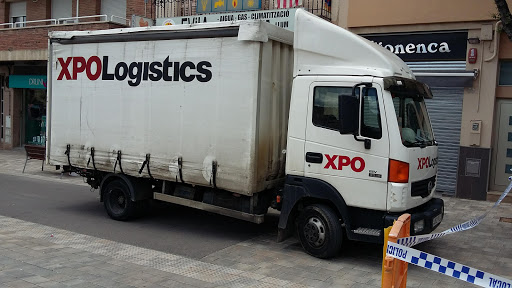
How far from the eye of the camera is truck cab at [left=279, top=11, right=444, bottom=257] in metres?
5.71

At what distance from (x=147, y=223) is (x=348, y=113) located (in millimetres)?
4289

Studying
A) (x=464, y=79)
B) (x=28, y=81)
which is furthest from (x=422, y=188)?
(x=28, y=81)

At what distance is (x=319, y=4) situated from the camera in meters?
12.4

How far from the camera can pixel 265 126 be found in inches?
257

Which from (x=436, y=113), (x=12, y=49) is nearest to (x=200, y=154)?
(x=436, y=113)

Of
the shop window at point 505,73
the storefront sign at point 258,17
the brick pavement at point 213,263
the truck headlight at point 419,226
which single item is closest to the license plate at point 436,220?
the truck headlight at point 419,226

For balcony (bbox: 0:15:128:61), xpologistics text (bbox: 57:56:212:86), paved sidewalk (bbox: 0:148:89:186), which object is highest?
balcony (bbox: 0:15:128:61)

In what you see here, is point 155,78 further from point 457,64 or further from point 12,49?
point 12,49

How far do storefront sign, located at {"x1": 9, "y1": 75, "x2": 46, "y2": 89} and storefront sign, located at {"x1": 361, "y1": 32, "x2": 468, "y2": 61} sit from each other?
14.7 m

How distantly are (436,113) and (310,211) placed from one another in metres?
6.56

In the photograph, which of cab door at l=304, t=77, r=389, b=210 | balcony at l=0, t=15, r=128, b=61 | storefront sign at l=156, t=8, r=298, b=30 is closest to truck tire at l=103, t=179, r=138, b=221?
cab door at l=304, t=77, r=389, b=210

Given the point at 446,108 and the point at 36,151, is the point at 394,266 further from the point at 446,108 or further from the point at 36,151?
the point at 36,151

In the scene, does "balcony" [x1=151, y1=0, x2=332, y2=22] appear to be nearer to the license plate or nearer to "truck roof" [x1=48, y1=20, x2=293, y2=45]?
"truck roof" [x1=48, y1=20, x2=293, y2=45]

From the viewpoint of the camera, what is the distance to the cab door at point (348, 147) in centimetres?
575
